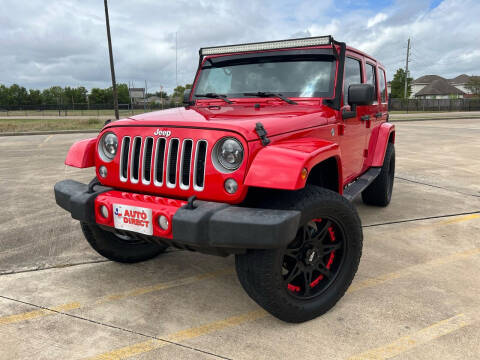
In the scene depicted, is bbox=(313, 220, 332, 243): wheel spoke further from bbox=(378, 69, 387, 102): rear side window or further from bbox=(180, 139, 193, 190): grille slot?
bbox=(378, 69, 387, 102): rear side window

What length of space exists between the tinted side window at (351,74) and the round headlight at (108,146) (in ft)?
6.56

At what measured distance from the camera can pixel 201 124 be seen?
8.59 feet

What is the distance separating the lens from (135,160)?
9.30 feet

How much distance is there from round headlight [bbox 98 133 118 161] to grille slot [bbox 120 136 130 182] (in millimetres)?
117

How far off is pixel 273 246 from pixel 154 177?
964 millimetres

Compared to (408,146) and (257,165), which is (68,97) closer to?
(408,146)

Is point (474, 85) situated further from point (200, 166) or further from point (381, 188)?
point (200, 166)

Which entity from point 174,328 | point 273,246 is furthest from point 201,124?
point 174,328

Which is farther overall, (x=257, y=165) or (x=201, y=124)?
(x=201, y=124)

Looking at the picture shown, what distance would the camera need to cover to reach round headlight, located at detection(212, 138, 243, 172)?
8.15ft

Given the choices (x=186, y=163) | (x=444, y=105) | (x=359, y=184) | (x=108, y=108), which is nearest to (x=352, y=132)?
(x=359, y=184)

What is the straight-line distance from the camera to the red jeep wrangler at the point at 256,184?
2322mm

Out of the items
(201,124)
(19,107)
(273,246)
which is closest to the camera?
(273,246)

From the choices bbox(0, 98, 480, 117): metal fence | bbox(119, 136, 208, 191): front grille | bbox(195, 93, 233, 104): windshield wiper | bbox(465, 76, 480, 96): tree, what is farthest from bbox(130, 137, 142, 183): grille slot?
bbox(465, 76, 480, 96): tree
